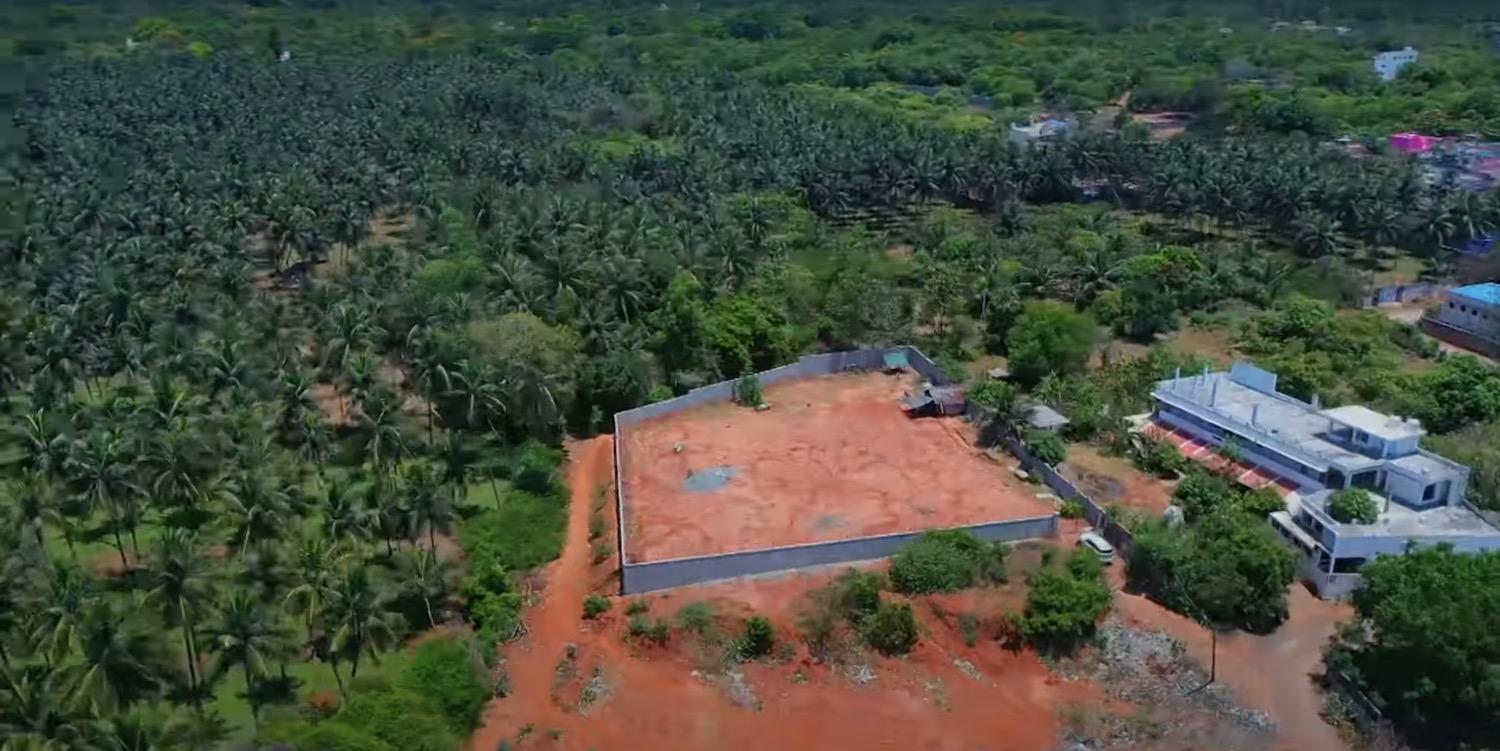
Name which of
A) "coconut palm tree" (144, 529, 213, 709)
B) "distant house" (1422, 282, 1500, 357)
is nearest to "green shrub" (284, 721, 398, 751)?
"coconut palm tree" (144, 529, 213, 709)

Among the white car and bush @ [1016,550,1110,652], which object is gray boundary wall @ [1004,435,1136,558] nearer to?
the white car

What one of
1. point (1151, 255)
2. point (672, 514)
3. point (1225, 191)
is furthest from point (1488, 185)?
point (672, 514)

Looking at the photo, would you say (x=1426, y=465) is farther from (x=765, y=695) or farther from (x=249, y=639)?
(x=249, y=639)

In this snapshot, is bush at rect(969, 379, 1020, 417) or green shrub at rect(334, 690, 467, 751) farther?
bush at rect(969, 379, 1020, 417)

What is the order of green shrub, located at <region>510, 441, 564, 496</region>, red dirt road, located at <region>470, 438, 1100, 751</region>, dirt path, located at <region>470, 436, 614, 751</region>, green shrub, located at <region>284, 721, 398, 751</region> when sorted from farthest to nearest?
green shrub, located at <region>510, 441, 564, 496</region> → dirt path, located at <region>470, 436, 614, 751</region> → red dirt road, located at <region>470, 438, 1100, 751</region> → green shrub, located at <region>284, 721, 398, 751</region>

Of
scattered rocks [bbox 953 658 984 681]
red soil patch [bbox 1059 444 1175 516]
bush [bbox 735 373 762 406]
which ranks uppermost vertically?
bush [bbox 735 373 762 406]

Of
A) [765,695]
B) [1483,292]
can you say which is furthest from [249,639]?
[1483,292]

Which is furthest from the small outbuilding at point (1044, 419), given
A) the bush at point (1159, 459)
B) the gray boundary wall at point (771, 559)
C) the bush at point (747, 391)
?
the bush at point (747, 391)

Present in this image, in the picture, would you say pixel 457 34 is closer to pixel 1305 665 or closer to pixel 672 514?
pixel 672 514
